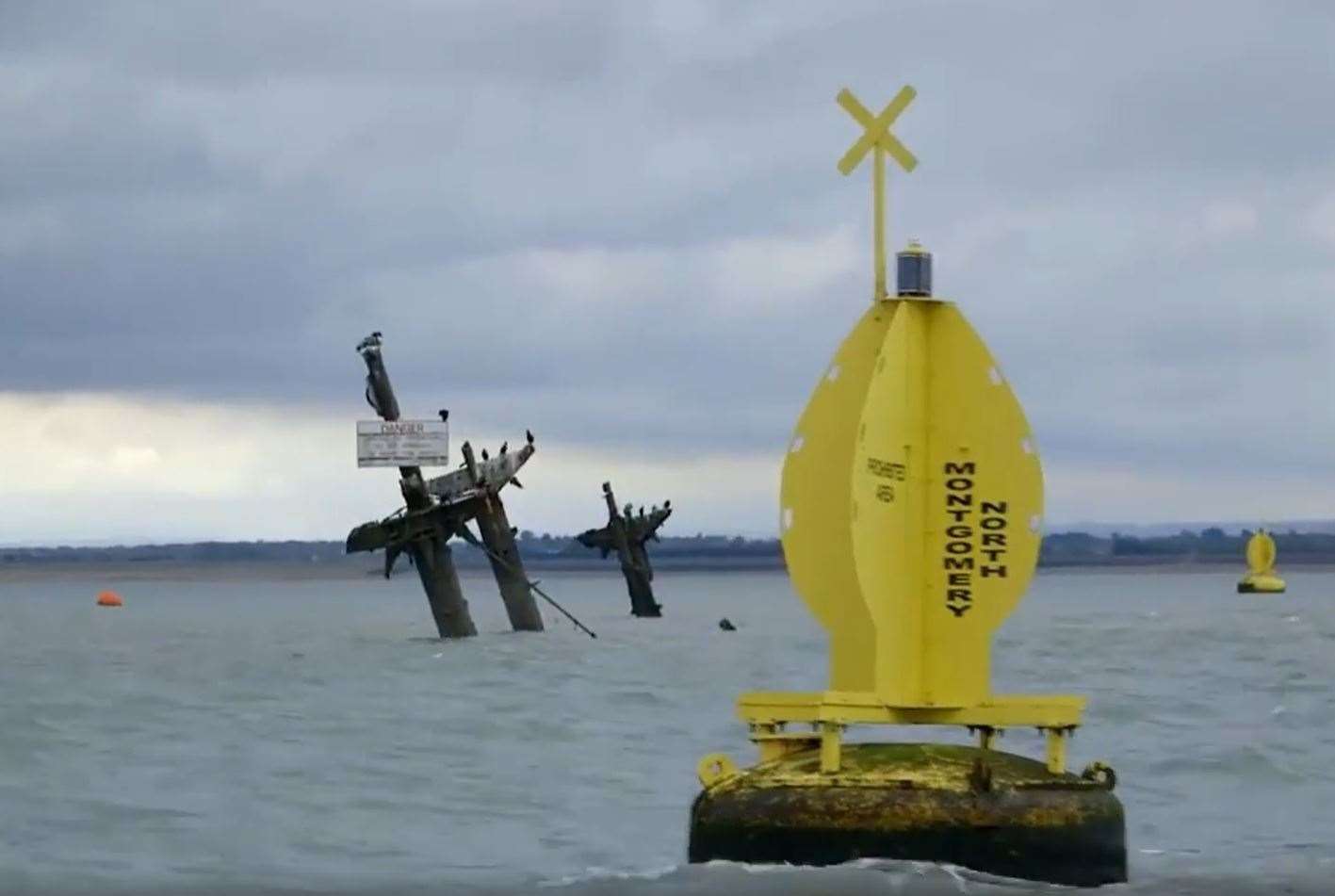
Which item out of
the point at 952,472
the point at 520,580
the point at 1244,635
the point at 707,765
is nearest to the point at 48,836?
the point at 707,765

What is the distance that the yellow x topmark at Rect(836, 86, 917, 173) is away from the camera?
47.6 feet

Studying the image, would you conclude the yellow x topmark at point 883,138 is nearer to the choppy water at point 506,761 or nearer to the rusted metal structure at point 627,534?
the choppy water at point 506,761

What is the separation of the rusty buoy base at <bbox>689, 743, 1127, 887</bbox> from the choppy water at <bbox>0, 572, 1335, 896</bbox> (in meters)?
0.15

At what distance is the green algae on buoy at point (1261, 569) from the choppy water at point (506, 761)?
158 feet

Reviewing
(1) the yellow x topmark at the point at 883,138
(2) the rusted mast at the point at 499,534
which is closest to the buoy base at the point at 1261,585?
(2) the rusted mast at the point at 499,534

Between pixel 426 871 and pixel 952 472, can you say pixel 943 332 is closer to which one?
pixel 952 472

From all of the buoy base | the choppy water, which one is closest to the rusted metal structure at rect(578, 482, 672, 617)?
the choppy water

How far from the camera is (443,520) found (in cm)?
4772

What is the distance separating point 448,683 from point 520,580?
13.8m

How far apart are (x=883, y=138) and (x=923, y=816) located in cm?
340

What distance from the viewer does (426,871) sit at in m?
17.2

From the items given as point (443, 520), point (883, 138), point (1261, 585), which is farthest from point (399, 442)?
point (1261, 585)

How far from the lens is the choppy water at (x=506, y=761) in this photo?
56.6 feet

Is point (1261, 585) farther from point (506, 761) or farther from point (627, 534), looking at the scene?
point (506, 761)
